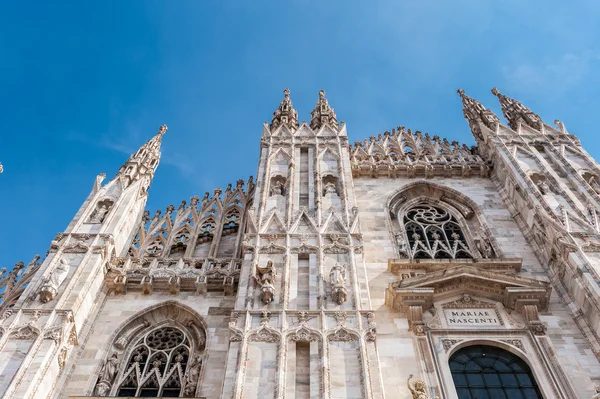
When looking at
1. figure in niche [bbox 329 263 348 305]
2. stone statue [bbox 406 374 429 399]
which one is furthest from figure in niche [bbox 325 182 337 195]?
stone statue [bbox 406 374 429 399]

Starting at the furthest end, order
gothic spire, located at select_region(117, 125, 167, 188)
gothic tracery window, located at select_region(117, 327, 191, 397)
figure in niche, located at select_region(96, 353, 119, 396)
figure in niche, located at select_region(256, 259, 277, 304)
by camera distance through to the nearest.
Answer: gothic spire, located at select_region(117, 125, 167, 188) → figure in niche, located at select_region(256, 259, 277, 304) → gothic tracery window, located at select_region(117, 327, 191, 397) → figure in niche, located at select_region(96, 353, 119, 396)

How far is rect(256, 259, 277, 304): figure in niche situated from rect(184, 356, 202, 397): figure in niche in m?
1.85

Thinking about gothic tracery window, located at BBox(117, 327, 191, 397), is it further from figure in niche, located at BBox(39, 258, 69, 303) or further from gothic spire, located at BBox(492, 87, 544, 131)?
gothic spire, located at BBox(492, 87, 544, 131)

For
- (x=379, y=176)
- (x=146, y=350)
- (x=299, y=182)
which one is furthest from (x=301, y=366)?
(x=379, y=176)

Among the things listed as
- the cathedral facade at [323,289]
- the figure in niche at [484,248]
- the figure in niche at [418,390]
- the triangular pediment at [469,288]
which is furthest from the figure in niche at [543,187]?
the figure in niche at [418,390]

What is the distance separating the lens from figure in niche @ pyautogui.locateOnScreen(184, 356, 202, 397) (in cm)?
1195

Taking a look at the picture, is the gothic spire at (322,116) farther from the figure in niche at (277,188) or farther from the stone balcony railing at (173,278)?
the stone balcony railing at (173,278)

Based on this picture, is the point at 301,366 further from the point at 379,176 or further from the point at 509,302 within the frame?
the point at 379,176

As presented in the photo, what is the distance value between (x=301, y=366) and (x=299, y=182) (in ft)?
23.1

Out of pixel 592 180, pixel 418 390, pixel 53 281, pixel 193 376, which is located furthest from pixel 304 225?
pixel 592 180

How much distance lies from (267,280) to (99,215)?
5.69 meters

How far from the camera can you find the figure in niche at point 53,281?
1261 cm

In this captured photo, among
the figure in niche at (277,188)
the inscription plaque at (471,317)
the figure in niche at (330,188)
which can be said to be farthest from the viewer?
the figure in niche at (277,188)

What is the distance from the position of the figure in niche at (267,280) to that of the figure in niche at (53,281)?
414cm
